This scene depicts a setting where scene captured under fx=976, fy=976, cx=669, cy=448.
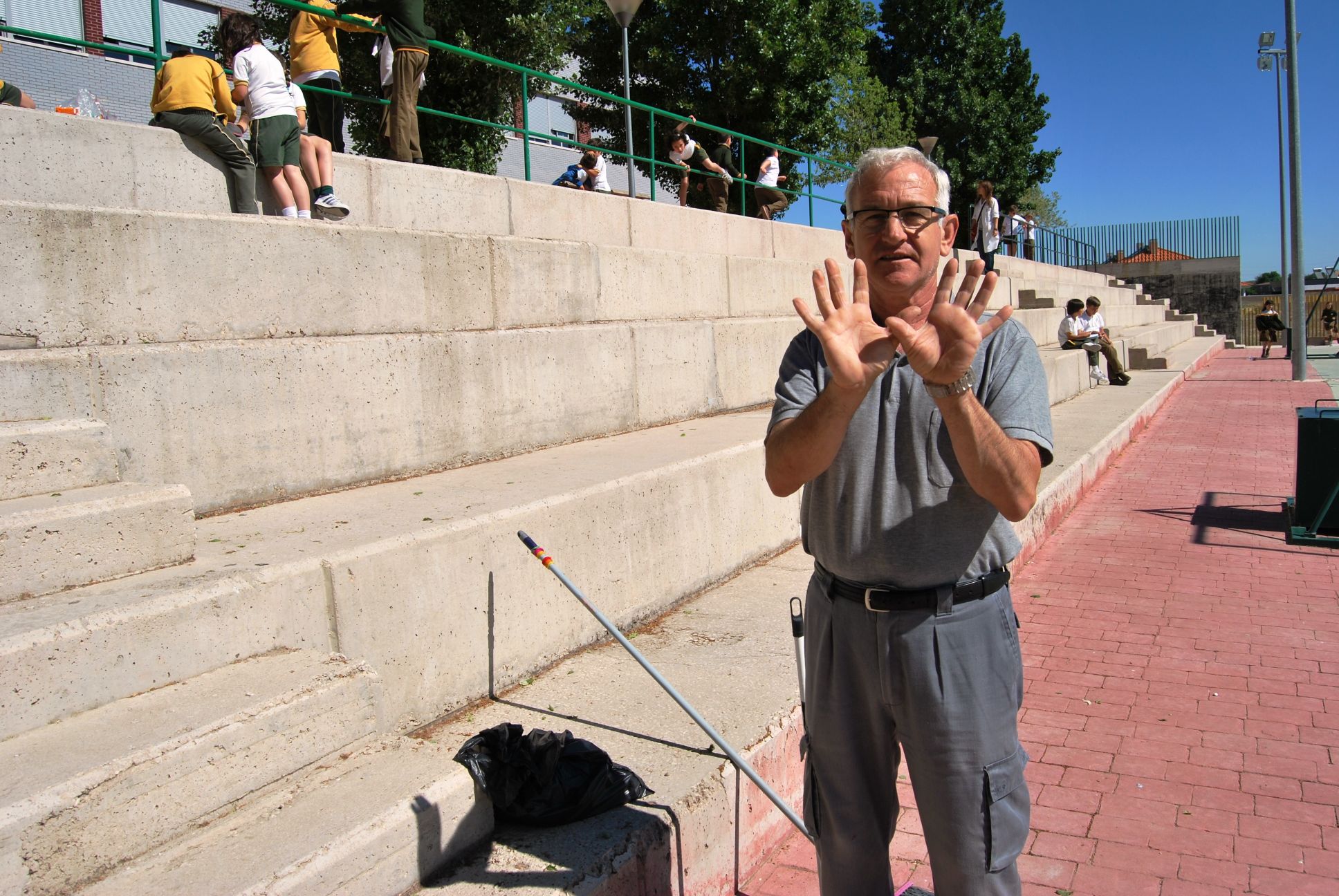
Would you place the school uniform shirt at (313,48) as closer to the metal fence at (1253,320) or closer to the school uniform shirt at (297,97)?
the school uniform shirt at (297,97)

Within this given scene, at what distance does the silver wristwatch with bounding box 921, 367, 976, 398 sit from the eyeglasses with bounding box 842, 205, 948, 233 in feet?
1.25

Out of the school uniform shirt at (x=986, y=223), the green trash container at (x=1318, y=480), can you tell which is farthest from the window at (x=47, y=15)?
the green trash container at (x=1318, y=480)

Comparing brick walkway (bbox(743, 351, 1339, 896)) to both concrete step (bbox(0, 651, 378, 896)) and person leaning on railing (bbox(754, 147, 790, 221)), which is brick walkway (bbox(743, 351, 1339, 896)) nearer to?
concrete step (bbox(0, 651, 378, 896))

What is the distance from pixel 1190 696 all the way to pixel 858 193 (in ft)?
11.7

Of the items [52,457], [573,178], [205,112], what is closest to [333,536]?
[52,457]

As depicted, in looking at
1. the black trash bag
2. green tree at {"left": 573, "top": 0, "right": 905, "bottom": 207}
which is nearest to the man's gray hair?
the black trash bag

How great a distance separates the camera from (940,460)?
2100 mm

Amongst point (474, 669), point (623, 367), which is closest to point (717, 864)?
point (474, 669)

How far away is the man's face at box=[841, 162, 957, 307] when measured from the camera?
2.12m

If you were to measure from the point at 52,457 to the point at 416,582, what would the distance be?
1.25 metres

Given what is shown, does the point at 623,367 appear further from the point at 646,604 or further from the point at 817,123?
the point at 817,123

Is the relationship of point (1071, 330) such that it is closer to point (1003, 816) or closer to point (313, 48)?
point (313, 48)

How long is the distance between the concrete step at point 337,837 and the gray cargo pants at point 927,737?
3.27 feet

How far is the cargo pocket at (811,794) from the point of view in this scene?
231 cm
